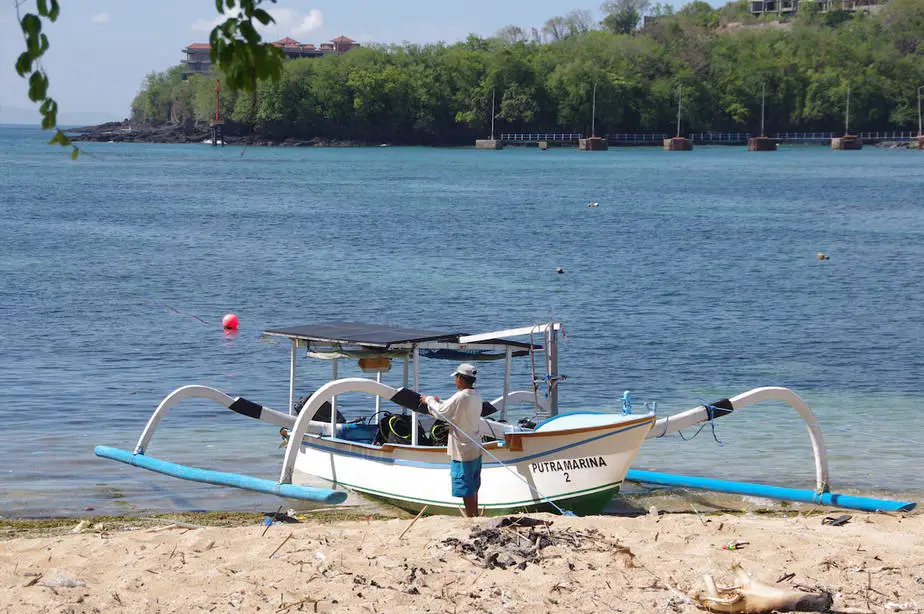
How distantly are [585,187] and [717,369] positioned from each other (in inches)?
3028

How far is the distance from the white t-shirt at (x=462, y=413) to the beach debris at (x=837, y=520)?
3.63m

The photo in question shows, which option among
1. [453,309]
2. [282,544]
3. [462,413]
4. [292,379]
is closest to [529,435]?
[462,413]

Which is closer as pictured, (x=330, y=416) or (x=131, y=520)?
(x=131, y=520)

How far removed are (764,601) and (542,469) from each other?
14.6 ft

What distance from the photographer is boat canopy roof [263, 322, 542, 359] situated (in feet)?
46.4

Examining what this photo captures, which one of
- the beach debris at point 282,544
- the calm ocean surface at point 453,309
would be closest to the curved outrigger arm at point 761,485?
the calm ocean surface at point 453,309

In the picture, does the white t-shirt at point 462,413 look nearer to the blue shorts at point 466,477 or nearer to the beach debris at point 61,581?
the blue shorts at point 466,477

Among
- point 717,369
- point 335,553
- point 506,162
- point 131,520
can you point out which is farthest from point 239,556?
point 506,162

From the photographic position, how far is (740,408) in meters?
14.1

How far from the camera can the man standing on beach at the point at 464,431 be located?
38.5 ft

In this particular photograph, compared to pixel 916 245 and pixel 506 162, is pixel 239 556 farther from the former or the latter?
pixel 506 162

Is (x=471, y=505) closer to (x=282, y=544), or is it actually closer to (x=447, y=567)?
(x=282, y=544)

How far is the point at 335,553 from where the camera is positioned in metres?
9.52

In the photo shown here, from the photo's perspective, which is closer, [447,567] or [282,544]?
[447,567]
